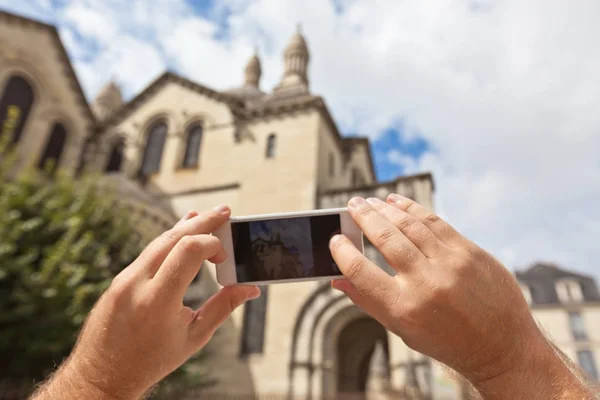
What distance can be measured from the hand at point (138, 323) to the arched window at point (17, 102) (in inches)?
599

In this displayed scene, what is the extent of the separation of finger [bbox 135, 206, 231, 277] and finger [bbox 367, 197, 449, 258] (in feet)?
2.06

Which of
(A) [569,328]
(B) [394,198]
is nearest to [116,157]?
(B) [394,198]

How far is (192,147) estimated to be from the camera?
1569 cm

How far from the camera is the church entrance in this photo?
43.2 ft

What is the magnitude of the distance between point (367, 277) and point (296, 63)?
A: 16859 mm

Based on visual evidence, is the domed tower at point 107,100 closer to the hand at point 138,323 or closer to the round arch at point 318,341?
the round arch at point 318,341

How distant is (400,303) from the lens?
3.81 feet

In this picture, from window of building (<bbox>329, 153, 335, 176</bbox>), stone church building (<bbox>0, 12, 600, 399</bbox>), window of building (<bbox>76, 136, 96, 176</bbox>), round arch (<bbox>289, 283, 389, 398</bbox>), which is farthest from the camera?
window of building (<bbox>76, 136, 96, 176</bbox>)

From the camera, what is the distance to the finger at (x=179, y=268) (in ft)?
4.07

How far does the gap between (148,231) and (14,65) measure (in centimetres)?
784

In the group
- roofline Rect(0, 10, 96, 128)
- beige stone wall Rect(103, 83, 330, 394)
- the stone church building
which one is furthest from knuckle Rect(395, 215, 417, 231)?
roofline Rect(0, 10, 96, 128)

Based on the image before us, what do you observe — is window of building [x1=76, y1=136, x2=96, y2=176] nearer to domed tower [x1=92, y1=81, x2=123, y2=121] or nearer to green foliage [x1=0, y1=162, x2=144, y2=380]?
green foliage [x1=0, y1=162, x2=144, y2=380]

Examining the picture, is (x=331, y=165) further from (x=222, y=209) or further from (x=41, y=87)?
(x=222, y=209)

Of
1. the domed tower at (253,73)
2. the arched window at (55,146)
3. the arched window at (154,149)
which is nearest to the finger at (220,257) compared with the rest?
the arched window at (154,149)
